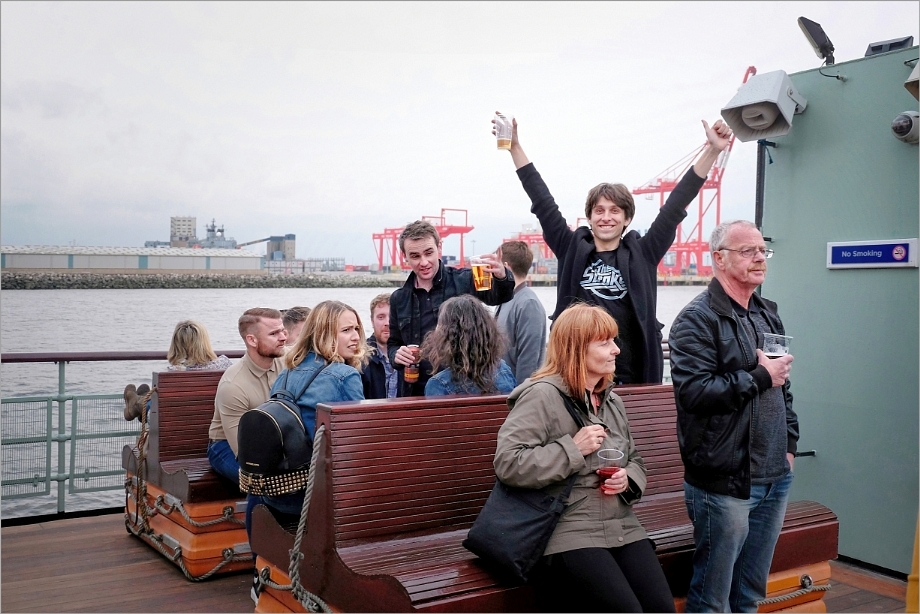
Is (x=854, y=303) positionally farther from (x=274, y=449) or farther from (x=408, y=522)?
(x=274, y=449)

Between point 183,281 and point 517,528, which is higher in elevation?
point 183,281

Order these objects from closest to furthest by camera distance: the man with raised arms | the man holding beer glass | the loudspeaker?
the man with raised arms → the man holding beer glass → the loudspeaker

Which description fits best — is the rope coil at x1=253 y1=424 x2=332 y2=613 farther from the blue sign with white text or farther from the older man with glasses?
the blue sign with white text

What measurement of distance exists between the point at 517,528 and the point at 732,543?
72 cm

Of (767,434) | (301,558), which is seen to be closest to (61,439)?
(301,558)

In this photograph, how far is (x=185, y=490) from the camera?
3793 millimetres

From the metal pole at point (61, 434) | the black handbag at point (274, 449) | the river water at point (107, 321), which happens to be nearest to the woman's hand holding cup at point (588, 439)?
the black handbag at point (274, 449)

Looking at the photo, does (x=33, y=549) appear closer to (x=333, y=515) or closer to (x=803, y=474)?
(x=333, y=515)

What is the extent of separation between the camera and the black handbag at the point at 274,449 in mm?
2846

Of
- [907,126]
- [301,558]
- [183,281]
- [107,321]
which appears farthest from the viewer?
[107,321]

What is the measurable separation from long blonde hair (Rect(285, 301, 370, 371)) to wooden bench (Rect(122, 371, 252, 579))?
1.13 m

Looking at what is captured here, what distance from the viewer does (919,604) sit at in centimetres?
157

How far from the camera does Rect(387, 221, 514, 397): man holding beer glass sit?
345 cm

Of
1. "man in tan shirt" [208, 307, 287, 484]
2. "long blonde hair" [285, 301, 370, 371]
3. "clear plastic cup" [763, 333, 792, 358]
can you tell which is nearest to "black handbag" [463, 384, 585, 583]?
"clear plastic cup" [763, 333, 792, 358]
